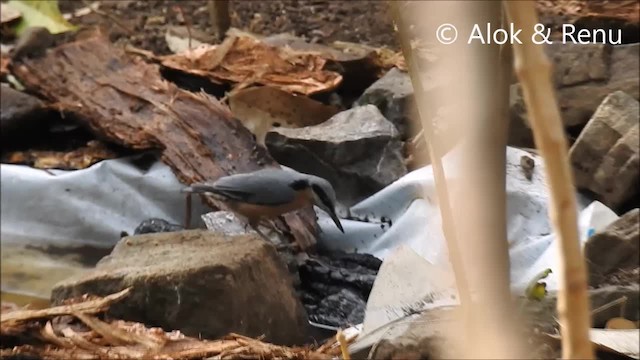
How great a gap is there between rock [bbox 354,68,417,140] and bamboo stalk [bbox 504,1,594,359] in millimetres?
1300

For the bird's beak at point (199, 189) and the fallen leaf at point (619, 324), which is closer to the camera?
the fallen leaf at point (619, 324)

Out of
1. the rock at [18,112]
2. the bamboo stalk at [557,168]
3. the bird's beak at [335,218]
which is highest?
the bamboo stalk at [557,168]

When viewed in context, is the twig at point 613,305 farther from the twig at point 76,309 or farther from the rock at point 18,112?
the rock at point 18,112

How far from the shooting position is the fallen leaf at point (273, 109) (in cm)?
193

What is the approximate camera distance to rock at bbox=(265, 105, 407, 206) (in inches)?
66.1

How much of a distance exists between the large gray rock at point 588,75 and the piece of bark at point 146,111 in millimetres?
609

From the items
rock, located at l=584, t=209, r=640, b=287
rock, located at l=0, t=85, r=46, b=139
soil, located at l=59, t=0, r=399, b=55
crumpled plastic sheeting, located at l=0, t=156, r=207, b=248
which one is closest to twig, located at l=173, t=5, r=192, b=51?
soil, located at l=59, t=0, r=399, b=55

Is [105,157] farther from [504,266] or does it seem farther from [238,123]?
[504,266]

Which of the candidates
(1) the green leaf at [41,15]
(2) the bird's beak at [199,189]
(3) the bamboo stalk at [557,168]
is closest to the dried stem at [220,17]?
(1) the green leaf at [41,15]

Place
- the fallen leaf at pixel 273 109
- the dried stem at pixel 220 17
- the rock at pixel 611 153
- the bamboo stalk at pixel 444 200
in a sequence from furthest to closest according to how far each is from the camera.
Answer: the dried stem at pixel 220 17 < the fallen leaf at pixel 273 109 < the rock at pixel 611 153 < the bamboo stalk at pixel 444 200

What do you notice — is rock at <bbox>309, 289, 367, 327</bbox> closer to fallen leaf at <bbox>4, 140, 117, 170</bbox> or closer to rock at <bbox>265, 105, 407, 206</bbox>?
rock at <bbox>265, 105, 407, 206</bbox>

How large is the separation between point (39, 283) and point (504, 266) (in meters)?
1.29

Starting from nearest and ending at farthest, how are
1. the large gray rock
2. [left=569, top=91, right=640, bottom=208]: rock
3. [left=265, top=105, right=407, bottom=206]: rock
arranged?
[left=569, top=91, right=640, bottom=208]: rock
[left=265, top=105, right=407, bottom=206]: rock
the large gray rock

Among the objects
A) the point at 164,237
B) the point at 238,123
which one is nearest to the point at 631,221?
the point at 164,237
